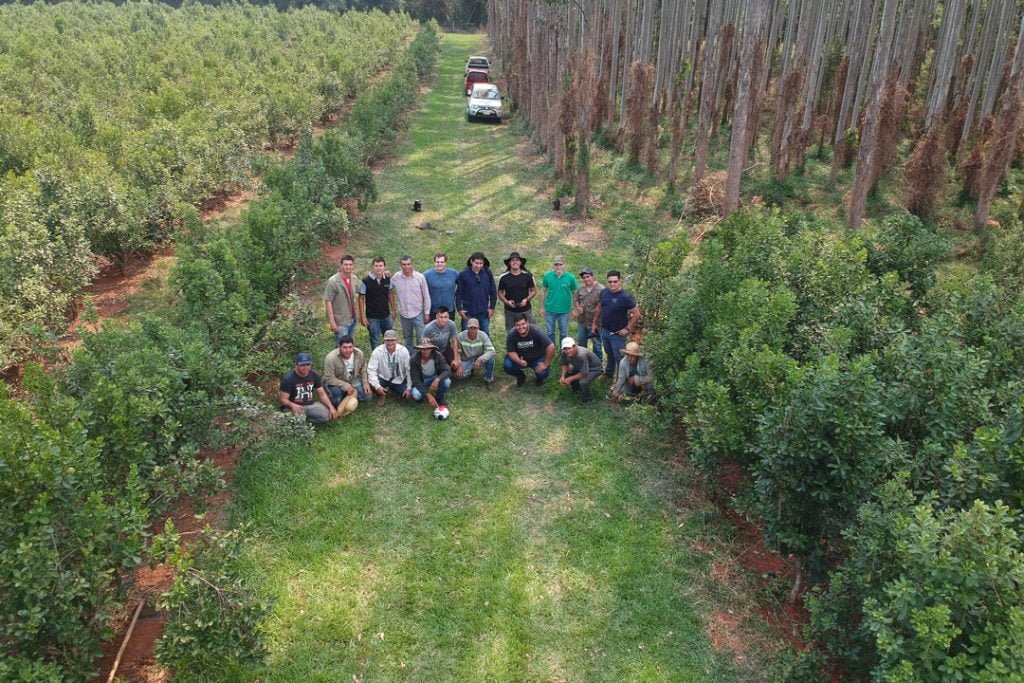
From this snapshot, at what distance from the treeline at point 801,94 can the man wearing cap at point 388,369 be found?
27.3 ft

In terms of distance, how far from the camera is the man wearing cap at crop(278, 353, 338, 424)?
293 inches

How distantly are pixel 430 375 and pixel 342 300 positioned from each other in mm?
1522

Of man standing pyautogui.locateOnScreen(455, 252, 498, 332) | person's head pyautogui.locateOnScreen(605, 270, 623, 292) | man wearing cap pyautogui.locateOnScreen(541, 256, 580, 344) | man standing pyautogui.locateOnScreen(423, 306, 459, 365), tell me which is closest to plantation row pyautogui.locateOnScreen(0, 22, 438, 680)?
man standing pyautogui.locateOnScreen(423, 306, 459, 365)

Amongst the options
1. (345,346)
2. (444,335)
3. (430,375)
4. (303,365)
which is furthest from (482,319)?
(303,365)

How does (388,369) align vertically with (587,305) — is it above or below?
below

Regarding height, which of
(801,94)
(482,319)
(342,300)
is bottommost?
(482,319)

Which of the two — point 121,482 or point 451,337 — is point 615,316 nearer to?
point 451,337

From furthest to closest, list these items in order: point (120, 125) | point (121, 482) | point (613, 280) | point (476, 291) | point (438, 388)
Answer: point (120, 125) < point (476, 291) < point (613, 280) < point (438, 388) < point (121, 482)

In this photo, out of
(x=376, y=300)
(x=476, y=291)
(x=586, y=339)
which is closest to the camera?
A: (x=376, y=300)

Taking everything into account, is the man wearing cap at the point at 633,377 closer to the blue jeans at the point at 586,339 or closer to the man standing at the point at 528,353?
the blue jeans at the point at 586,339

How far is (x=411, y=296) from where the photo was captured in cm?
857

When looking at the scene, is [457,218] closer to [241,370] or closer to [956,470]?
[241,370]

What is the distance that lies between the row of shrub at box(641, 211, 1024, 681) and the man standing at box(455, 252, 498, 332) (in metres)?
2.46

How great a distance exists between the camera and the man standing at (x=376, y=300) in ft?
28.2
